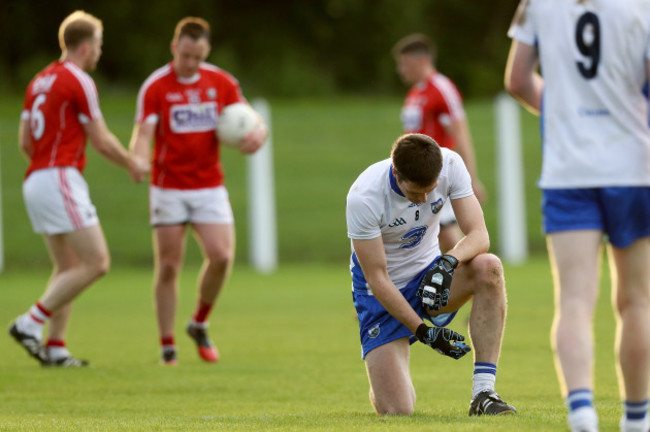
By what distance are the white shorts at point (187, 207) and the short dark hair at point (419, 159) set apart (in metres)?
3.87

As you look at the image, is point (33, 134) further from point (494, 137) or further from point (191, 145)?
point (494, 137)

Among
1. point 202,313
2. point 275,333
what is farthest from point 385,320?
point 275,333

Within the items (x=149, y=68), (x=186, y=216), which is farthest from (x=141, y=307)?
(x=149, y=68)

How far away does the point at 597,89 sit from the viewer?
178 inches

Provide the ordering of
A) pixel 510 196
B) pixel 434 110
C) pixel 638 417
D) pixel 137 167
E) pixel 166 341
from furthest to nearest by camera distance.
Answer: pixel 510 196 < pixel 434 110 < pixel 166 341 < pixel 137 167 < pixel 638 417

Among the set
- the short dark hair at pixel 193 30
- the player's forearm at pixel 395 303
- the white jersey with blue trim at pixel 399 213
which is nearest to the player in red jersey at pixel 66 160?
the short dark hair at pixel 193 30

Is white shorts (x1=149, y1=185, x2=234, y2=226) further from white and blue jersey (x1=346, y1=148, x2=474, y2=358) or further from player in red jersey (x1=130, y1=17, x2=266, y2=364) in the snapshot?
white and blue jersey (x1=346, y1=148, x2=474, y2=358)

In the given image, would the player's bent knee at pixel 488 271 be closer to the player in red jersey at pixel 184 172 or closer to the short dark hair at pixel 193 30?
the player in red jersey at pixel 184 172

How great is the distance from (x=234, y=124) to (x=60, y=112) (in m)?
1.35

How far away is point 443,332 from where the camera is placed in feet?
18.5

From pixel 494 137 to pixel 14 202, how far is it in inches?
411

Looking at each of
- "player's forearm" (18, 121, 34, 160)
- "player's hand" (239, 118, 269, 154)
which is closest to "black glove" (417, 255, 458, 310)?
"player's hand" (239, 118, 269, 154)

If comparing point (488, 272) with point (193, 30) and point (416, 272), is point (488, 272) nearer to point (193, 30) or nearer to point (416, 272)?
point (416, 272)

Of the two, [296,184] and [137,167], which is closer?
[137,167]
